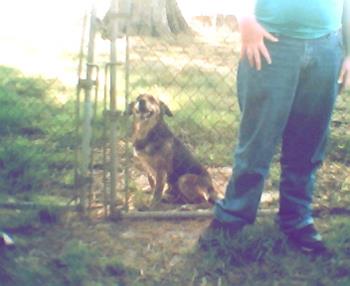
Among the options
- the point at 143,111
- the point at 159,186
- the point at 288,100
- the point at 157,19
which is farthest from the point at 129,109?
the point at 157,19

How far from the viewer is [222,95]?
6.57 metres

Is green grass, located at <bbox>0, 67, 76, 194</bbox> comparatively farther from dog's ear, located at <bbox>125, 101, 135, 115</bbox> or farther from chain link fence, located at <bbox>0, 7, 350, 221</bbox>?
dog's ear, located at <bbox>125, 101, 135, 115</bbox>

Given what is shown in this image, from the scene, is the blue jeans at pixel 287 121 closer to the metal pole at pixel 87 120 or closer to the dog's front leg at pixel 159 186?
the dog's front leg at pixel 159 186

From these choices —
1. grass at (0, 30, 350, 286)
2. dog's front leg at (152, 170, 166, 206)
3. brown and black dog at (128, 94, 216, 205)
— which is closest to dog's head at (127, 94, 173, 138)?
brown and black dog at (128, 94, 216, 205)

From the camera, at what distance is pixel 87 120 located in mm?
3771

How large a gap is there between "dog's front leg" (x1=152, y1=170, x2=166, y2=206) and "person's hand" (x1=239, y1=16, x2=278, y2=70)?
135 centimetres

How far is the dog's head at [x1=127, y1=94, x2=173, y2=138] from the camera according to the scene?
4043 mm

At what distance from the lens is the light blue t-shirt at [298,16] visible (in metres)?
3.02

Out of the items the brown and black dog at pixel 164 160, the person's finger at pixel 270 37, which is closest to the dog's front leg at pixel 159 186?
the brown and black dog at pixel 164 160

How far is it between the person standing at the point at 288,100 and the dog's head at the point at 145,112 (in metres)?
0.84

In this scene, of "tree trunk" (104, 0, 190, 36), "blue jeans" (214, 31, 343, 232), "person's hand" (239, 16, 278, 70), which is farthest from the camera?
"tree trunk" (104, 0, 190, 36)

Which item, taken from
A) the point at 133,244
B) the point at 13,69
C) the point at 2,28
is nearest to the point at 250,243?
the point at 133,244

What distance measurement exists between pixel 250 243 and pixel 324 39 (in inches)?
46.6

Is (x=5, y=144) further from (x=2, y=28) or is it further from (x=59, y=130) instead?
(x=2, y=28)
